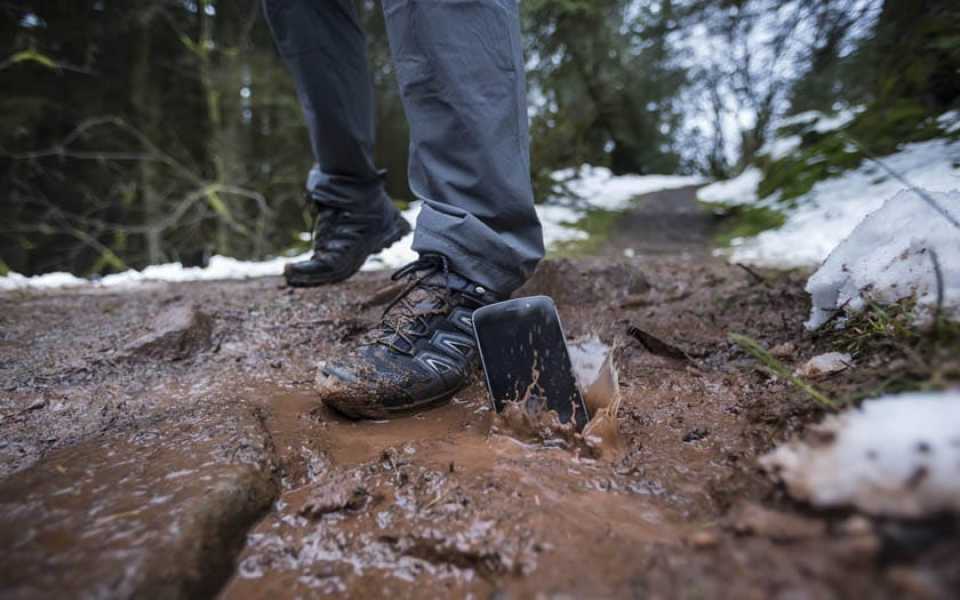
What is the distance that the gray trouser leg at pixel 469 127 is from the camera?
1267mm

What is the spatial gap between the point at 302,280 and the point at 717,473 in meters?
1.95

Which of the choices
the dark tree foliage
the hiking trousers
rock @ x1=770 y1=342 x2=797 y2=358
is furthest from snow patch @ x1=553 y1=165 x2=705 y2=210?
rock @ x1=770 y1=342 x2=797 y2=358

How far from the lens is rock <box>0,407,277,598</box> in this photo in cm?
61

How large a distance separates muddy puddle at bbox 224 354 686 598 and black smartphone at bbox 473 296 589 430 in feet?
0.35

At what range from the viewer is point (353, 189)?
2299 millimetres

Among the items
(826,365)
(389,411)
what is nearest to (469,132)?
(389,411)

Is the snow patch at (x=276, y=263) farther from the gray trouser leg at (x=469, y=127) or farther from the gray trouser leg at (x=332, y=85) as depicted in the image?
the gray trouser leg at (x=332, y=85)

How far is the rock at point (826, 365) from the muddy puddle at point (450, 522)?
18.7 inches

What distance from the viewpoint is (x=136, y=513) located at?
2.42 feet

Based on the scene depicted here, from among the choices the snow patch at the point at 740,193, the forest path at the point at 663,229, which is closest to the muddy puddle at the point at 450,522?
the forest path at the point at 663,229

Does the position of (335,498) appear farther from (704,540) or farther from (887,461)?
(887,461)

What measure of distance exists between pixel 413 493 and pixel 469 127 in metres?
0.91

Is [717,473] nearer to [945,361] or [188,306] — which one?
[945,361]

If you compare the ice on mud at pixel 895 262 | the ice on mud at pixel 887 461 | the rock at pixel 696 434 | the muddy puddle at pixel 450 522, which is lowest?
the rock at pixel 696 434
